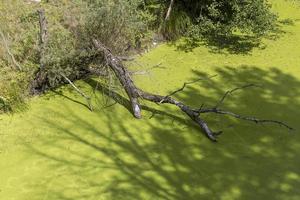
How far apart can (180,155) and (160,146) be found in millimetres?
233

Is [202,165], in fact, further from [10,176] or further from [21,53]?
[21,53]

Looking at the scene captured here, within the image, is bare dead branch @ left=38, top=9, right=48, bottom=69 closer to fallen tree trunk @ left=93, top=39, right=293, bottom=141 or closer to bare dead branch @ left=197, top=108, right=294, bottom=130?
Result: fallen tree trunk @ left=93, top=39, right=293, bottom=141

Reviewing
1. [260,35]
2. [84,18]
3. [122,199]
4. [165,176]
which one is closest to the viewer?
[122,199]

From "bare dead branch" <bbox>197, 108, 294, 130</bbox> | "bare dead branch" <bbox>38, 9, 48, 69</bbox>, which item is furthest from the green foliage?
"bare dead branch" <bbox>38, 9, 48, 69</bbox>

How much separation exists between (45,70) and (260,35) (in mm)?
2904

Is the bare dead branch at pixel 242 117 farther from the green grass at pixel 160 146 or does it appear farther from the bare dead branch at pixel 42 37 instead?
the bare dead branch at pixel 42 37

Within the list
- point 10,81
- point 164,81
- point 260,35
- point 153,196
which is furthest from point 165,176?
point 260,35

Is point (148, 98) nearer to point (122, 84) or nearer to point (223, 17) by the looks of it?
point (122, 84)

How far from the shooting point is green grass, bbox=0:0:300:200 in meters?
4.07

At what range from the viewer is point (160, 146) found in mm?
4609

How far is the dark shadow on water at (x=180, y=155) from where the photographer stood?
4.04 m

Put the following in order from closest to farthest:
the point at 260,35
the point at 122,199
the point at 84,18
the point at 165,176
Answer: the point at 122,199
the point at 165,176
the point at 84,18
the point at 260,35

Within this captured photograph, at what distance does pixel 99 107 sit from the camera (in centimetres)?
526

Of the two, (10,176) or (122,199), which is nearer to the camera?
(122,199)
